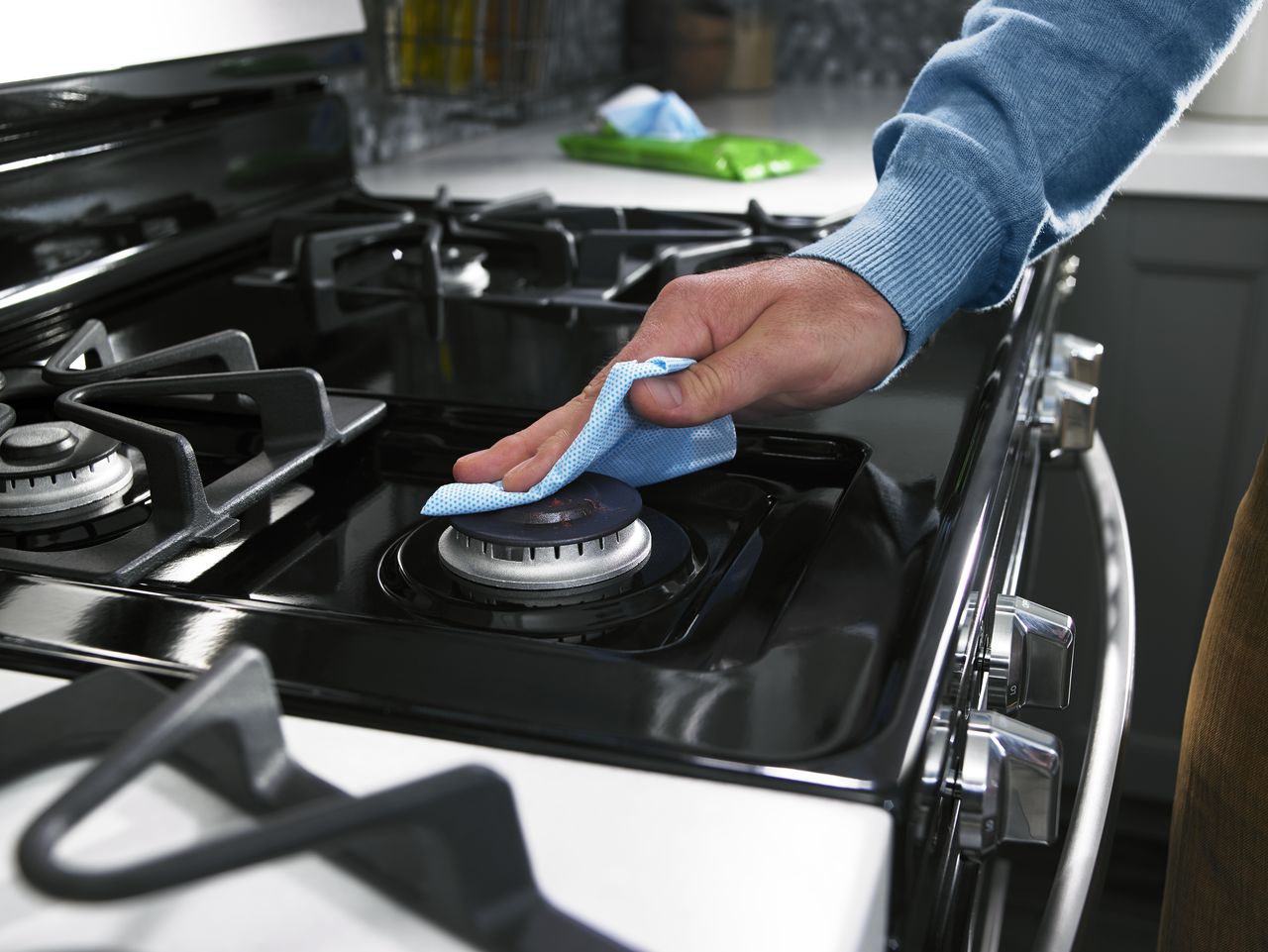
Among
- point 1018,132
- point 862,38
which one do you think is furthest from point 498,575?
point 862,38

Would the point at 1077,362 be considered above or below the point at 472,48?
below

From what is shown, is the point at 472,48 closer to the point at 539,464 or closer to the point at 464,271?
the point at 464,271

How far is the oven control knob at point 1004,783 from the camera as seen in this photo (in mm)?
386

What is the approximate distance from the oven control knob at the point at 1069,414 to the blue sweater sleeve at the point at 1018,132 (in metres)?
0.10

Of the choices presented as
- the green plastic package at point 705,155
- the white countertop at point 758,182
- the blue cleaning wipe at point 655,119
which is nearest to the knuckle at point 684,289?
the white countertop at point 758,182

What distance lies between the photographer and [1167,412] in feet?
4.78

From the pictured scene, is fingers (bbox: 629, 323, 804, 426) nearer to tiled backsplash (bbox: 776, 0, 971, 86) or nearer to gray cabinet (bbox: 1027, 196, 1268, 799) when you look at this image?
gray cabinet (bbox: 1027, 196, 1268, 799)

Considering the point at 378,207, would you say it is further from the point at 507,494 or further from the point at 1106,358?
the point at 1106,358

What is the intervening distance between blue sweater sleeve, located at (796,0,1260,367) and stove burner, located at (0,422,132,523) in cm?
33

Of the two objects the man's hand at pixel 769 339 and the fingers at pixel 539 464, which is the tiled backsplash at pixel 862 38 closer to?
the man's hand at pixel 769 339

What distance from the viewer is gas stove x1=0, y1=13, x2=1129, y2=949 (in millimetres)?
301

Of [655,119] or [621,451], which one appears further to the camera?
[655,119]

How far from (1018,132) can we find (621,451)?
1.07ft

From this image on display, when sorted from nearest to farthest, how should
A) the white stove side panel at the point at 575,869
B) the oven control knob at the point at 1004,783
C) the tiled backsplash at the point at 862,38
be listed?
the white stove side panel at the point at 575,869 < the oven control knob at the point at 1004,783 < the tiled backsplash at the point at 862,38
